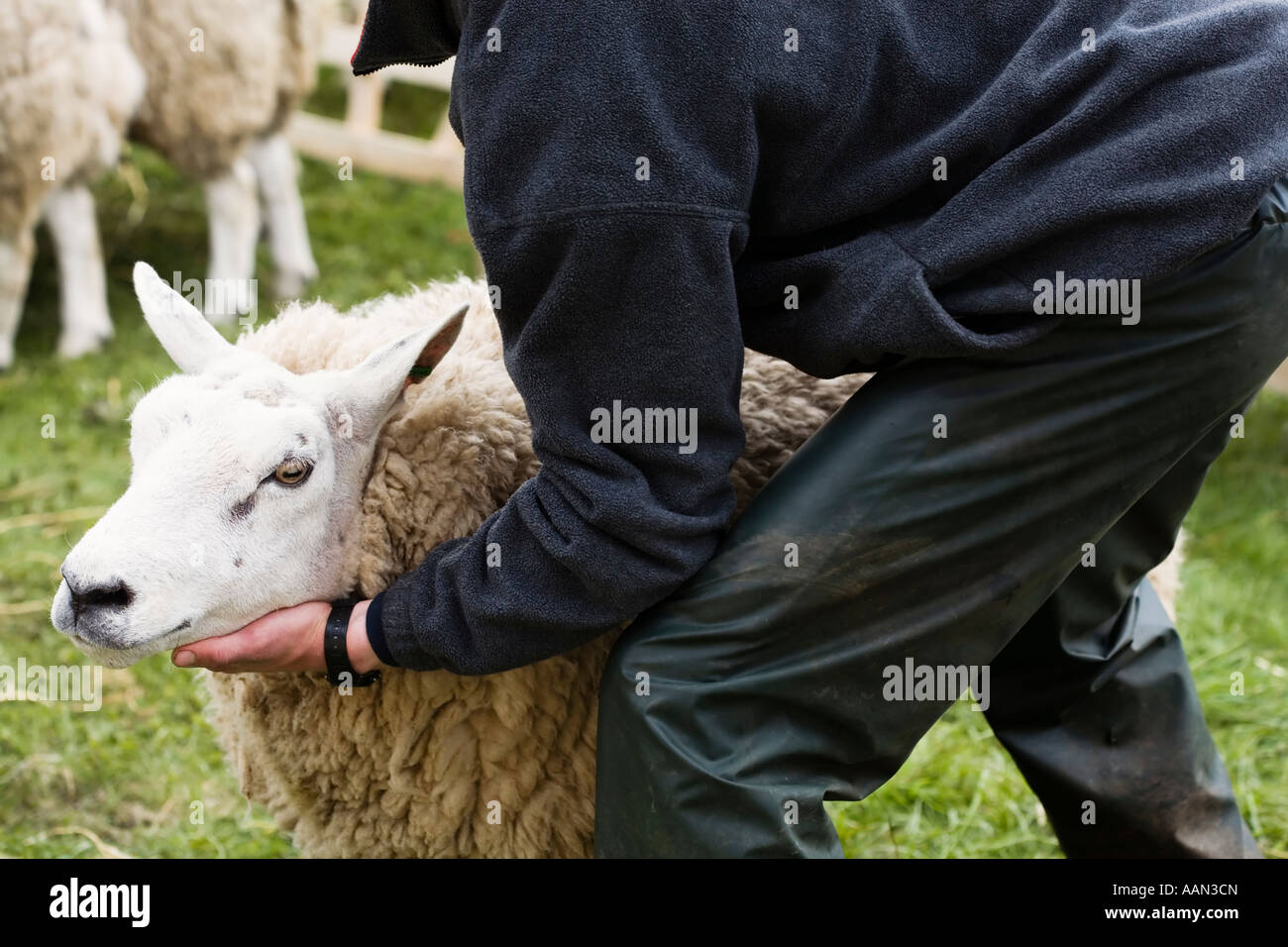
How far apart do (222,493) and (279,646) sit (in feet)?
0.77

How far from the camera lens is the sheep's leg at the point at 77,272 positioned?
5652mm

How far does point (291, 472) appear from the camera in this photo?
2006 millimetres

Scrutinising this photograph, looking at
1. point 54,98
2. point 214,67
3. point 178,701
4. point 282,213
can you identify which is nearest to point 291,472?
point 178,701

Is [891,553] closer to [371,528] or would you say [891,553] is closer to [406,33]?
[371,528]

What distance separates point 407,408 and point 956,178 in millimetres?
951

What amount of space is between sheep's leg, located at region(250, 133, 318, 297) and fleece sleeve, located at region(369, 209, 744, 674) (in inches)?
187

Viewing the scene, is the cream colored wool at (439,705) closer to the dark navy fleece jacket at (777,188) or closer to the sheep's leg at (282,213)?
the dark navy fleece jacket at (777,188)

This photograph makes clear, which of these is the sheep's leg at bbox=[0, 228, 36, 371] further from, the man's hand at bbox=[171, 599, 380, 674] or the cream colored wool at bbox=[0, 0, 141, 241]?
the man's hand at bbox=[171, 599, 380, 674]

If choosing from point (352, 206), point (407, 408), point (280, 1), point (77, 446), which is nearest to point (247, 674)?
point (407, 408)

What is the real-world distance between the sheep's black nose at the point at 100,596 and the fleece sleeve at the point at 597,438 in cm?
35

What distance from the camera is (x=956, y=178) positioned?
175cm

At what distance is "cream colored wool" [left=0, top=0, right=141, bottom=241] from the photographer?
204 inches

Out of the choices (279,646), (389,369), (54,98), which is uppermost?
(54,98)

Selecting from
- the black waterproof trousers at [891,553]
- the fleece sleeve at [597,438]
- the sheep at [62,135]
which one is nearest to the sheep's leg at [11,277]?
the sheep at [62,135]
